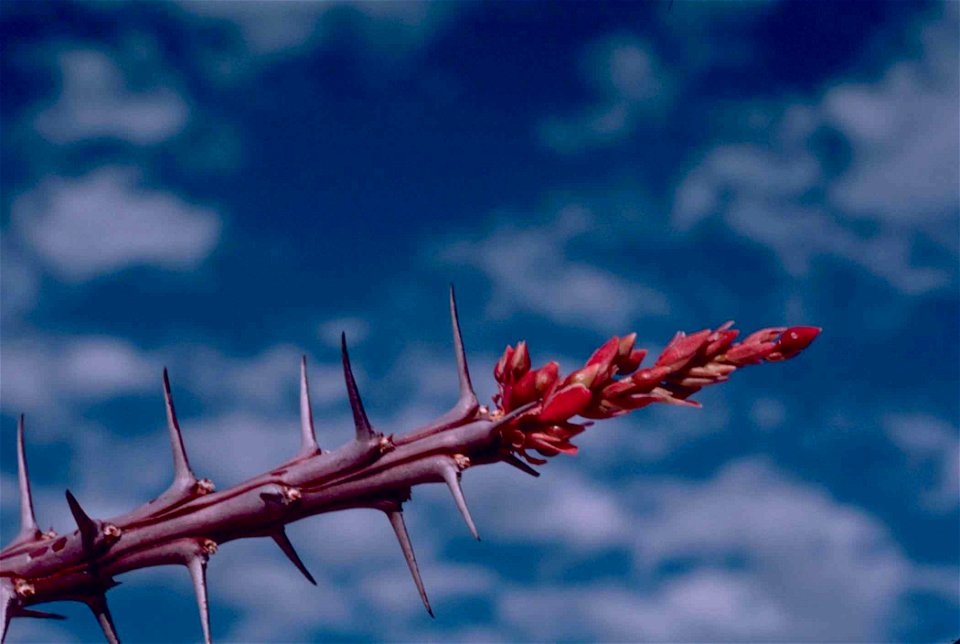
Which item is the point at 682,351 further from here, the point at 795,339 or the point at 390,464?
the point at 390,464

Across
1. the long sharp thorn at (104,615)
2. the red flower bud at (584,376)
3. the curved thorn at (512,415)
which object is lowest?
the long sharp thorn at (104,615)

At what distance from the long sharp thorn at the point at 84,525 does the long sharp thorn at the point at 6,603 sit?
0.25 m

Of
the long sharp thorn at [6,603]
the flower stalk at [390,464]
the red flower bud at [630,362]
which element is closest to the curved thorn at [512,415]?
the flower stalk at [390,464]

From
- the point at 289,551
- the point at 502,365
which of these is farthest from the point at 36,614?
the point at 502,365

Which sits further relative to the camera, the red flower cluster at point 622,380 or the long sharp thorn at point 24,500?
the long sharp thorn at point 24,500

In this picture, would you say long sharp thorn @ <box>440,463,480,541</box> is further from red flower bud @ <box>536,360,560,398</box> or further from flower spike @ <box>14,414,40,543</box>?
flower spike @ <box>14,414,40,543</box>

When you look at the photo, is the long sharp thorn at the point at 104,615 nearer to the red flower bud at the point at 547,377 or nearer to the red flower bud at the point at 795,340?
the red flower bud at the point at 547,377

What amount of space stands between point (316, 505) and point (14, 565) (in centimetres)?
104

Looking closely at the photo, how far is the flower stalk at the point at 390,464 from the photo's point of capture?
2.56 m

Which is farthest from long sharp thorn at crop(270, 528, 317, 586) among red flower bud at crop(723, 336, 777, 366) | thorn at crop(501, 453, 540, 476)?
red flower bud at crop(723, 336, 777, 366)

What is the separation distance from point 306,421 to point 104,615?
0.82 metres

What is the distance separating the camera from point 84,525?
269 centimetres

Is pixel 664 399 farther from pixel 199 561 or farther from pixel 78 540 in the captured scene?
pixel 78 540

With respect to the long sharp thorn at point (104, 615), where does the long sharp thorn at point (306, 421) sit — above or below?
above
